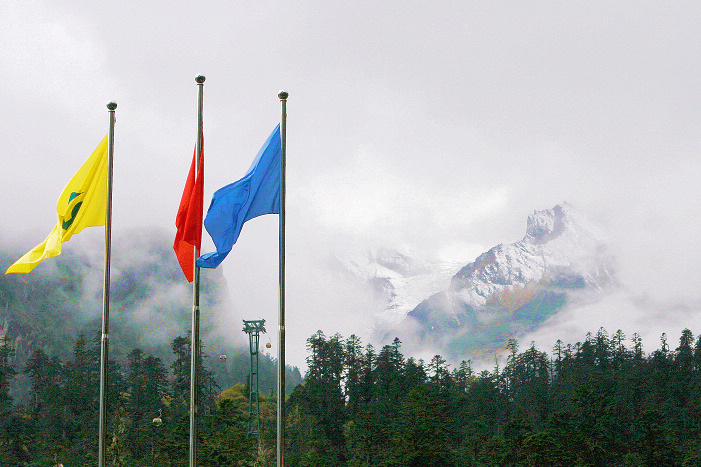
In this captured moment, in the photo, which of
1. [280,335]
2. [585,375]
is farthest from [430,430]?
[280,335]

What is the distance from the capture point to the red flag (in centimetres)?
1571

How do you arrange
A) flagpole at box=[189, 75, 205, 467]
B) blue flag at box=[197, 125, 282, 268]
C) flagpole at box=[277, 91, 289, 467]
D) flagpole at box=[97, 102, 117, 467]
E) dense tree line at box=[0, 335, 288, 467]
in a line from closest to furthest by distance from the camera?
flagpole at box=[277, 91, 289, 467]
flagpole at box=[189, 75, 205, 467]
blue flag at box=[197, 125, 282, 268]
flagpole at box=[97, 102, 117, 467]
dense tree line at box=[0, 335, 288, 467]

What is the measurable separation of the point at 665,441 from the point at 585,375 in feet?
89.4

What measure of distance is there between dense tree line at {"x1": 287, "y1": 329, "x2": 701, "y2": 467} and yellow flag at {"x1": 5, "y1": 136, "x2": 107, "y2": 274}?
44.0 metres

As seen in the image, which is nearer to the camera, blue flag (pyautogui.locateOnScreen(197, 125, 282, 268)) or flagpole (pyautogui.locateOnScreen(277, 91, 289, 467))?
flagpole (pyautogui.locateOnScreen(277, 91, 289, 467))

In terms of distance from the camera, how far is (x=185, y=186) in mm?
16281

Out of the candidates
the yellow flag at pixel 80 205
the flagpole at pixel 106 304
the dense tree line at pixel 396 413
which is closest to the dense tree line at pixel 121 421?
the dense tree line at pixel 396 413

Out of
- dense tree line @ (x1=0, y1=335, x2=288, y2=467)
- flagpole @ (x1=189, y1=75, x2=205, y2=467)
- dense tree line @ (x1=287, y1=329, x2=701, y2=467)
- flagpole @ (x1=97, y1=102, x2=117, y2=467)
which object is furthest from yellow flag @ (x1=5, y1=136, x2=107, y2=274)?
dense tree line @ (x1=287, y1=329, x2=701, y2=467)

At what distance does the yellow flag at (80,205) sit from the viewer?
54.5 feet

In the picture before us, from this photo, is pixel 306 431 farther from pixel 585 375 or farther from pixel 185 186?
pixel 185 186

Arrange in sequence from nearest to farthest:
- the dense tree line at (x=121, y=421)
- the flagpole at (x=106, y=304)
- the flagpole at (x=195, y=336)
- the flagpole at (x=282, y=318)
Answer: the flagpole at (x=282, y=318)
the flagpole at (x=195, y=336)
the flagpole at (x=106, y=304)
the dense tree line at (x=121, y=421)

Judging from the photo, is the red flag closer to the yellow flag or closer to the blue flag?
the blue flag

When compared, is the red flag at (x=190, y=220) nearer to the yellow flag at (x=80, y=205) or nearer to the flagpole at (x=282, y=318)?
the flagpole at (x=282, y=318)

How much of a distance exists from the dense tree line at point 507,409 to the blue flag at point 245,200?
43642 mm
